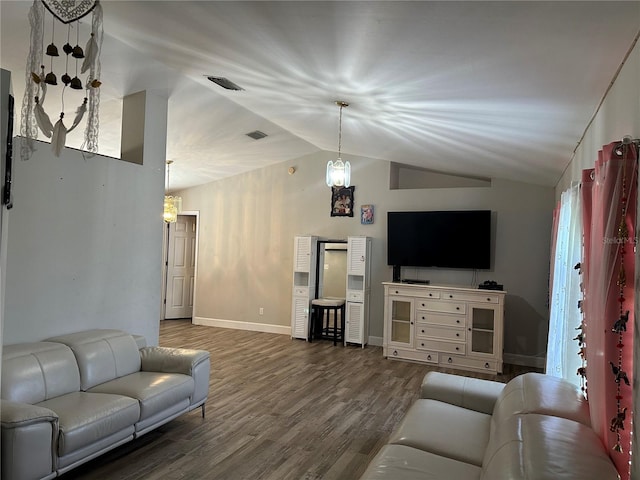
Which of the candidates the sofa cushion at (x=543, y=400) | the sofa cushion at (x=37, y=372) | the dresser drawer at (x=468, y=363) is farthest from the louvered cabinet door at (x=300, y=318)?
the sofa cushion at (x=543, y=400)

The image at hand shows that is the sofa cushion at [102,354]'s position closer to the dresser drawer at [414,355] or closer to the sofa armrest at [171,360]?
the sofa armrest at [171,360]

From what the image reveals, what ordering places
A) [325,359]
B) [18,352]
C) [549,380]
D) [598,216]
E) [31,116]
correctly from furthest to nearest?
1. [325,359]
2. [18,352]
3. [549,380]
4. [31,116]
5. [598,216]

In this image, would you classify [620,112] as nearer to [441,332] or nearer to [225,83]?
[225,83]

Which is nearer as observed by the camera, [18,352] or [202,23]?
[202,23]

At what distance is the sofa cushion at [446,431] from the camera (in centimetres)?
228

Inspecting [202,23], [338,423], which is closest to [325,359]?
[338,423]

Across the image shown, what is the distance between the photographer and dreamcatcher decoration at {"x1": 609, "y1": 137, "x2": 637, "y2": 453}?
1.61m

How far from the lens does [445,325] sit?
566 centimetres

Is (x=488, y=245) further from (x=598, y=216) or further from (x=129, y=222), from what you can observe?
(x=129, y=222)

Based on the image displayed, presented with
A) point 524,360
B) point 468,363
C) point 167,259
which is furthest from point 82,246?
point 524,360

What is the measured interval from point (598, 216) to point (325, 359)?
4402 millimetres

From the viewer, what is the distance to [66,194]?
3.56 m

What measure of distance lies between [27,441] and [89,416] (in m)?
0.37

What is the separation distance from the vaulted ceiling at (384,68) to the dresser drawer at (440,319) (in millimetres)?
1942
